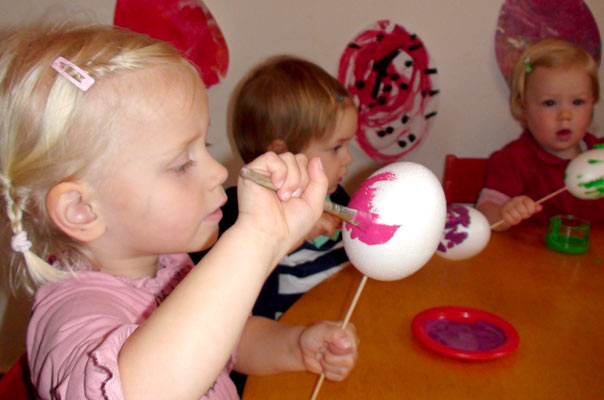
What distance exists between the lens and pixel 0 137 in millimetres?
594

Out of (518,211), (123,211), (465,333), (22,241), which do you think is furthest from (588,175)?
(22,241)

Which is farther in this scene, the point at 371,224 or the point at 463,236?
the point at 463,236

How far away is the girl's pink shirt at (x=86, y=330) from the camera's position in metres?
0.47

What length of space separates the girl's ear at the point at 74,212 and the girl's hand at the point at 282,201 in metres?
0.20

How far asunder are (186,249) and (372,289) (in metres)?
0.42

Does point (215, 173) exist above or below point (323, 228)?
above

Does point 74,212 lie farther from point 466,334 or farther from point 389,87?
point 389,87

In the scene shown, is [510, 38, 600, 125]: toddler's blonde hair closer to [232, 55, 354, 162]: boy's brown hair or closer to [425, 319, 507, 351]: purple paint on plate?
[232, 55, 354, 162]: boy's brown hair

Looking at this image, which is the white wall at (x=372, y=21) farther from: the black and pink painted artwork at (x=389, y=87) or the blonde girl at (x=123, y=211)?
the blonde girl at (x=123, y=211)

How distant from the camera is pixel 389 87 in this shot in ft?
5.96

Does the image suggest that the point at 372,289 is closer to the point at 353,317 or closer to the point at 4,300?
the point at 353,317

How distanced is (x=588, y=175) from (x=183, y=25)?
1292mm

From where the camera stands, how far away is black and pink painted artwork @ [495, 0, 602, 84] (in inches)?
71.4

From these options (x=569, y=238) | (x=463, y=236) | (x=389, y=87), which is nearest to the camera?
(x=463, y=236)
